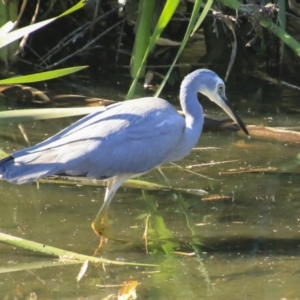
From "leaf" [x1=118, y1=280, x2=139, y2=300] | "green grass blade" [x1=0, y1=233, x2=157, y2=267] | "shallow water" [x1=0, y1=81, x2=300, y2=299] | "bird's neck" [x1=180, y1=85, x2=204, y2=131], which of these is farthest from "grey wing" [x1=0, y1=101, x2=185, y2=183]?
"leaf" [x1=118, y1=280, x2=139, y2=300]

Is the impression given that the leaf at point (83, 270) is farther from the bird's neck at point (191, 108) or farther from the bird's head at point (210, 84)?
the bird's head at point (210, 84)

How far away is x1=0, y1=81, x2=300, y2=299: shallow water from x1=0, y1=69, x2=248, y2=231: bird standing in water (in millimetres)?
278

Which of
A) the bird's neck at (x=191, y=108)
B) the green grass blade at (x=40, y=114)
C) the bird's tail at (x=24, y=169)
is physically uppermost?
the green grass blade at (x=40, y=114)

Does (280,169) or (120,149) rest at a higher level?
(120,149)

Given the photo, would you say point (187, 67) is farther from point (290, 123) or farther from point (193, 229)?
point (193, 229)

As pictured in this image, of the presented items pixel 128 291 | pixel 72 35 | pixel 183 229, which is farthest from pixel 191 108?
pixel 72 35

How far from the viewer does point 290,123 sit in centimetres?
698

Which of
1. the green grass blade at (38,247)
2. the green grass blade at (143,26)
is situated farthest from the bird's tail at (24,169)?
the green grass blade at (143,26)

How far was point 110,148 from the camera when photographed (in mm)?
4836

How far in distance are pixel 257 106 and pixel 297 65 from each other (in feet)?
5.16

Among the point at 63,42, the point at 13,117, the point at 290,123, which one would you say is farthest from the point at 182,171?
the point at 63,42

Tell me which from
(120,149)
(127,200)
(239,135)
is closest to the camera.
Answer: (120,149)

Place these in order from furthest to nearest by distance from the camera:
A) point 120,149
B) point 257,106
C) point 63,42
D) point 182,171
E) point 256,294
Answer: point 63,42, point 257,106, point 182,171, point 120,149, point 256,294

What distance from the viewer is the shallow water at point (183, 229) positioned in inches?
160
